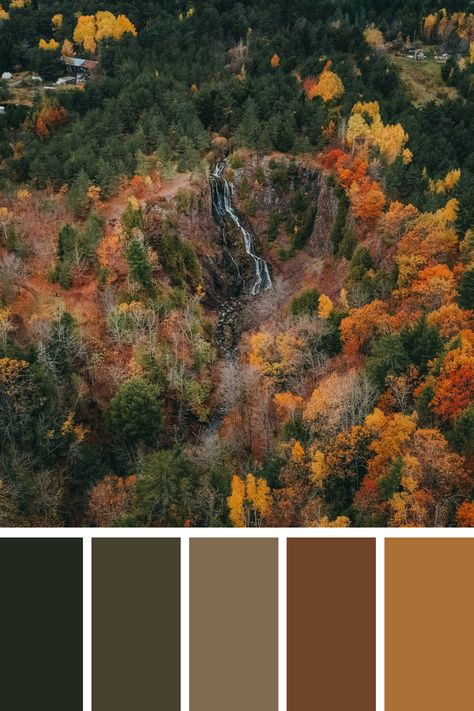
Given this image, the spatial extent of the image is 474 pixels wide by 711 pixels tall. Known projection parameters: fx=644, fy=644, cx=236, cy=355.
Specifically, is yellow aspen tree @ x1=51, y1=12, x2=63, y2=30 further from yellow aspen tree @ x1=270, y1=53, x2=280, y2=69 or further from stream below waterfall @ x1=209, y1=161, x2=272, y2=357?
stream below waterfall @ x1=209, y1=161, x2=272, y2=357

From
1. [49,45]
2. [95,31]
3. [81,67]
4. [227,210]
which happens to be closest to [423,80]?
[227,210]

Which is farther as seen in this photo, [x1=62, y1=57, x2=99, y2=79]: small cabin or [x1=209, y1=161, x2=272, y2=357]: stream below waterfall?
[x1=62, y1=57, x2=99, y2=79]: small cabin

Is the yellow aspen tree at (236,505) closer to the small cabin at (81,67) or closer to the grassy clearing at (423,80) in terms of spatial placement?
the grassy clearing at (423,80)

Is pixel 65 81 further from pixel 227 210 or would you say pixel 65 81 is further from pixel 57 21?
pixel 227 210

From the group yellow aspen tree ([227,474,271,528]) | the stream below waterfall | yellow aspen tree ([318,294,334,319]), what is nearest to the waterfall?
the stream below waterfall

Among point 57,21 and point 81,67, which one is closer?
point 81,67
